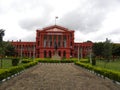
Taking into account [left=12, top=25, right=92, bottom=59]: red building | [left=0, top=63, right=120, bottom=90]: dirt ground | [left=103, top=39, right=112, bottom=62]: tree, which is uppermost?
[left=12, top=25, right=92, bottom=59]: red building

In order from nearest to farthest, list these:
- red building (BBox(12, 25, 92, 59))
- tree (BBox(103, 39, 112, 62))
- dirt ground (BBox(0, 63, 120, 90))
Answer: dirt ground (BBox(0, 63, 120, 90)) < tree (BBox(103, 39, 112, 62)) < red building (BBox(12, 25, 92, 59))

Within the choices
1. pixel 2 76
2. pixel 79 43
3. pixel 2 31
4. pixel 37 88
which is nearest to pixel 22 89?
pixel 37 88

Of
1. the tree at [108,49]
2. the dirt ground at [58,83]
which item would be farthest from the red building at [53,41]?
the dirt ground at [58,83]

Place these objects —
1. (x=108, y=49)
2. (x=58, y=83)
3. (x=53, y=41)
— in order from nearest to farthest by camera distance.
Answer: (x=58, y=83) → (x=108, y=49) → (x=53, y=41)

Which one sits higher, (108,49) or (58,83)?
(108,49)

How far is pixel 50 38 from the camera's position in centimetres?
12206

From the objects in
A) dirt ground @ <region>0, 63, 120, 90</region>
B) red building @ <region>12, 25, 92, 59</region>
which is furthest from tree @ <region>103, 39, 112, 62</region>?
red building @ <region>12, 25, 92, 59</region>

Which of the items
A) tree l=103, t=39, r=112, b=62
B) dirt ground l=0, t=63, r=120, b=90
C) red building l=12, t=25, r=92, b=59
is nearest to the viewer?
dirt ground l=0, t=63, r=120, b=90

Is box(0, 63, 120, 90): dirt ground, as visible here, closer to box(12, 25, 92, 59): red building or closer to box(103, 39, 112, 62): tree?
box(103, 39, 112, 62): tree

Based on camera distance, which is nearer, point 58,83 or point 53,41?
point 58,83

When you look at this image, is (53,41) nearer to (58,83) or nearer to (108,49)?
(108,49)

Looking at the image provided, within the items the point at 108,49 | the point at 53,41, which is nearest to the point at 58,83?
the point at 108,49

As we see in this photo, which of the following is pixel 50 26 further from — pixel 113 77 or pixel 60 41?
pixel 113 77

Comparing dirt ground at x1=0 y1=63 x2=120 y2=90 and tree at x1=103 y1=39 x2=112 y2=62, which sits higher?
tree at x1=103 y1=39 x2=112 y2=62
